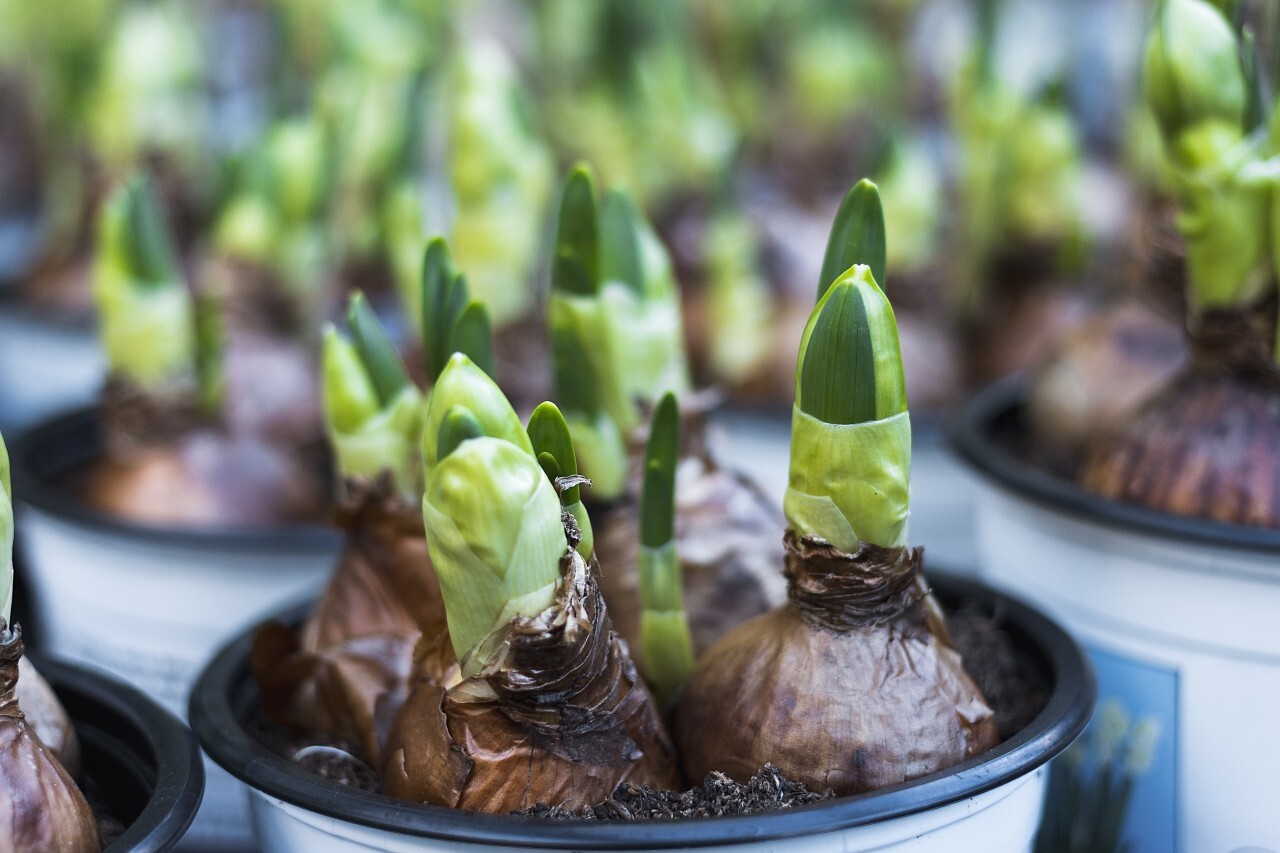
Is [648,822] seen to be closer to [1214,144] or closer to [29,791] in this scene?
[29,791]

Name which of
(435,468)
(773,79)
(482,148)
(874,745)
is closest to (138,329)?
(482,148)

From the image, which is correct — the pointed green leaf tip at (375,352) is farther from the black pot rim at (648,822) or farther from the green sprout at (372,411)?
the black pot rim at (648,822)

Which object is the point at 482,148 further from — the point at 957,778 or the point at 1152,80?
the point at 957,778

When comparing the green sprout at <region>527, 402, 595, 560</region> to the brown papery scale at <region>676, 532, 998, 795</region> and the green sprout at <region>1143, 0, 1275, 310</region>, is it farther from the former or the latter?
the green sprout at <region>1143, 0, 1275, 310</region>

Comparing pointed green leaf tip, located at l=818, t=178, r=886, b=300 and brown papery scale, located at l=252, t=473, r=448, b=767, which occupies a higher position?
pointed green leaf tip, located at l=818, t=178, r=886, b=300

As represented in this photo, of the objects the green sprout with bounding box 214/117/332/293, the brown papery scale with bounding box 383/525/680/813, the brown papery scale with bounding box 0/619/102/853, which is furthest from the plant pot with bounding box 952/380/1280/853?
the green sprout with bounding box 214/117/332/293

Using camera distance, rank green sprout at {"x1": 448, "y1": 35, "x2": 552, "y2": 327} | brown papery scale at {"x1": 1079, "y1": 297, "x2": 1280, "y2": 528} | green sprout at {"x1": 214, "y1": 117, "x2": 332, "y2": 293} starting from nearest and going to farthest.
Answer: brown papery scale at {"x1": 1079, "y1": 297, "x2": 1280, "y2": 528}
green sprout at {"x1": 448, "y1": 35, "x2": 552, "y2": 327}
green sprout at {"x1": 214, "y1": 117, "x2": 332, "y2": 293}
